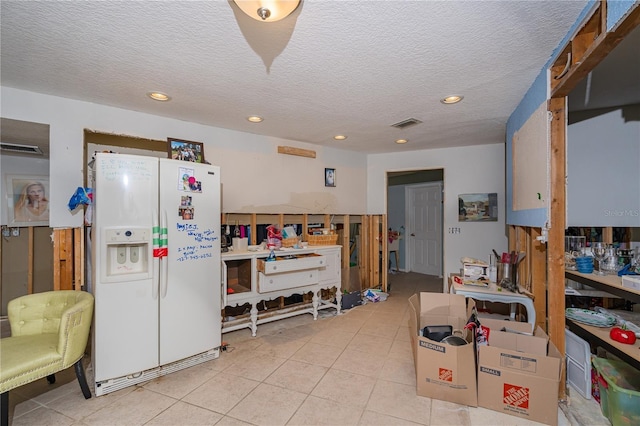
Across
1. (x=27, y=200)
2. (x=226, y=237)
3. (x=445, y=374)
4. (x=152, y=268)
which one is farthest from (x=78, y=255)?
(x=445, y=374)

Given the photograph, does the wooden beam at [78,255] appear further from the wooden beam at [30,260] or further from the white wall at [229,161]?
the wooden beam at [30,260]

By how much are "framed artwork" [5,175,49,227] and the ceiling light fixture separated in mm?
4005

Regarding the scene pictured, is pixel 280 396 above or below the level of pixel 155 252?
below

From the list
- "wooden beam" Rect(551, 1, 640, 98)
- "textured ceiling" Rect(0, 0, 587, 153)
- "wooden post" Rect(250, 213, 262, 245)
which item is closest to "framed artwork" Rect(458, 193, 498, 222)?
"textured ceiling" Rect(0, 0, 587, 153)

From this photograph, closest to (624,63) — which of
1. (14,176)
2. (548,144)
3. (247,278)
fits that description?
(548,144)

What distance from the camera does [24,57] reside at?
1.79 metres

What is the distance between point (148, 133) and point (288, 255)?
1949mm

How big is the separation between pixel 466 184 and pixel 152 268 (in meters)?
4.10

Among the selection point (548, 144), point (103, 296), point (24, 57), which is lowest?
point (103, 296)

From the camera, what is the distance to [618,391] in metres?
1.61

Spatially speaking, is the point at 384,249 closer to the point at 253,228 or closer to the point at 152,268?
the point at 253,228

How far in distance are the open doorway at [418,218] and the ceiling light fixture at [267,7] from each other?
4825 mm

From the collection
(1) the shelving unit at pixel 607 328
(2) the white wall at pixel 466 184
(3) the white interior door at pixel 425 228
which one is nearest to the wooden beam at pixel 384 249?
(2) the white wall at pixel 466 184

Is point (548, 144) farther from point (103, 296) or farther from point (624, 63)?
point (103, 296)
